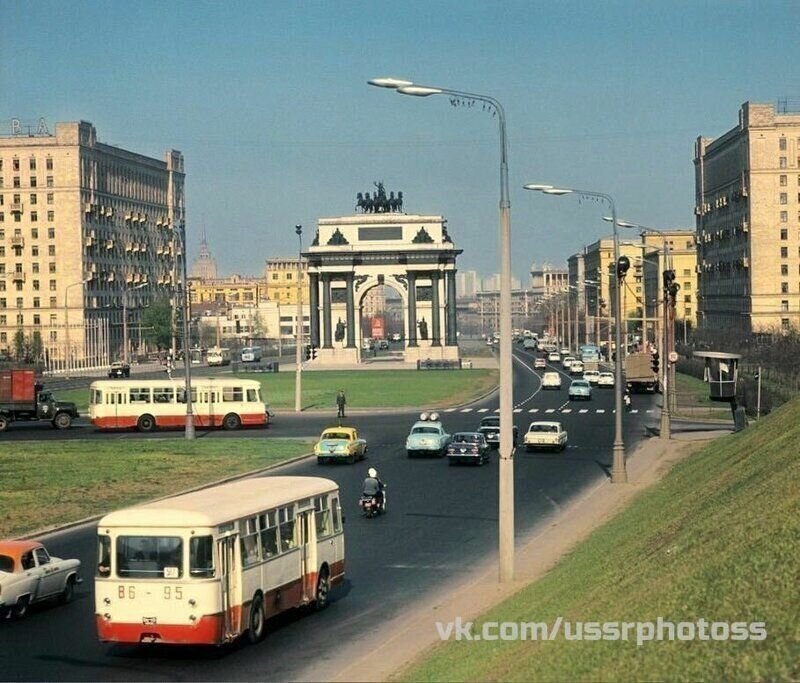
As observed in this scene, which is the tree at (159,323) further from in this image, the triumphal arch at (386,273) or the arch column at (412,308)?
the arch column at (412,308)

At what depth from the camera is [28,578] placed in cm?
2284

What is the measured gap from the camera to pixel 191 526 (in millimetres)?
18594

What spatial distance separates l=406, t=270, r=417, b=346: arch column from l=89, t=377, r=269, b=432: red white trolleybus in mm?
89123

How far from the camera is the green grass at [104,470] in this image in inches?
1410

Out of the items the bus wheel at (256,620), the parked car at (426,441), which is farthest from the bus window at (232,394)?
the bus wheel at (256,620)

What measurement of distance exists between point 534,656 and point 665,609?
1.47 metres

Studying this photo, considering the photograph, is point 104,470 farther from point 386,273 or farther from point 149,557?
point 386,273

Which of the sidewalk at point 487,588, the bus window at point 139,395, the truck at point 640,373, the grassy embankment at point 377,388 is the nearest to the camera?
the sidewalk at point 487,588

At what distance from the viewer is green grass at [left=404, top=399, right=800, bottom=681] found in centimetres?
1259

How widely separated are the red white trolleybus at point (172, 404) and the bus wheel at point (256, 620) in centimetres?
4515

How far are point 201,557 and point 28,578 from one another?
220 inches

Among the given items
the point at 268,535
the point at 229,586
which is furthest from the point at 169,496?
the point at 229,586

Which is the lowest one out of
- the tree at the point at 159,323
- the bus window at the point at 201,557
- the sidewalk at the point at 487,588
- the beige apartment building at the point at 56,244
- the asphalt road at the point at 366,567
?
the asphalt road at the point at 366,567

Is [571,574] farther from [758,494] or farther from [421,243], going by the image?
[421,243]
